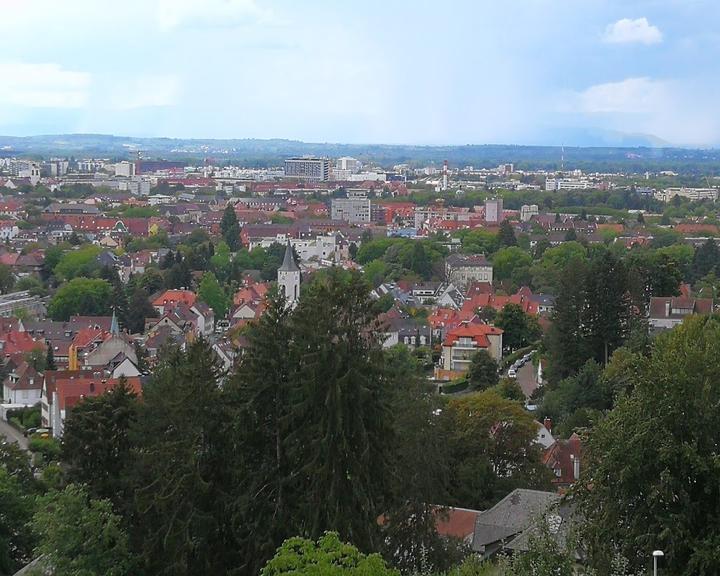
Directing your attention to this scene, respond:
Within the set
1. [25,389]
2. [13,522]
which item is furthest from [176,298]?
[13,522]

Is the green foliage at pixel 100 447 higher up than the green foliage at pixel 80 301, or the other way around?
the green foliage at pixel 100 447

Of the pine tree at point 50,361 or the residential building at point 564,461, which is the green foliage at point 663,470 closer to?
the residential building at point 564,461

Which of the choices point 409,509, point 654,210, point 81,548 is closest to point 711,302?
point 409,509

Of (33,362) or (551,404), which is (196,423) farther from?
(33,362)

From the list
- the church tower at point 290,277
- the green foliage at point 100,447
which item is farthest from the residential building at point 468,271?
the green foliage at point 100,447

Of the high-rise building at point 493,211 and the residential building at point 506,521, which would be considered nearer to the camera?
the residential building at point 506,521

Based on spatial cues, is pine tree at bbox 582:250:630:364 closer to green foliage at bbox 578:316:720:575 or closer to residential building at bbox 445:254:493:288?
green foliage at bbox 578:316:720:575

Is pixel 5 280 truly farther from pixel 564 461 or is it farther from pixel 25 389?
pixel 564 461

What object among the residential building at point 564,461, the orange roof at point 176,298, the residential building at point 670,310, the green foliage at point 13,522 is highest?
the residential building at point 670,310
